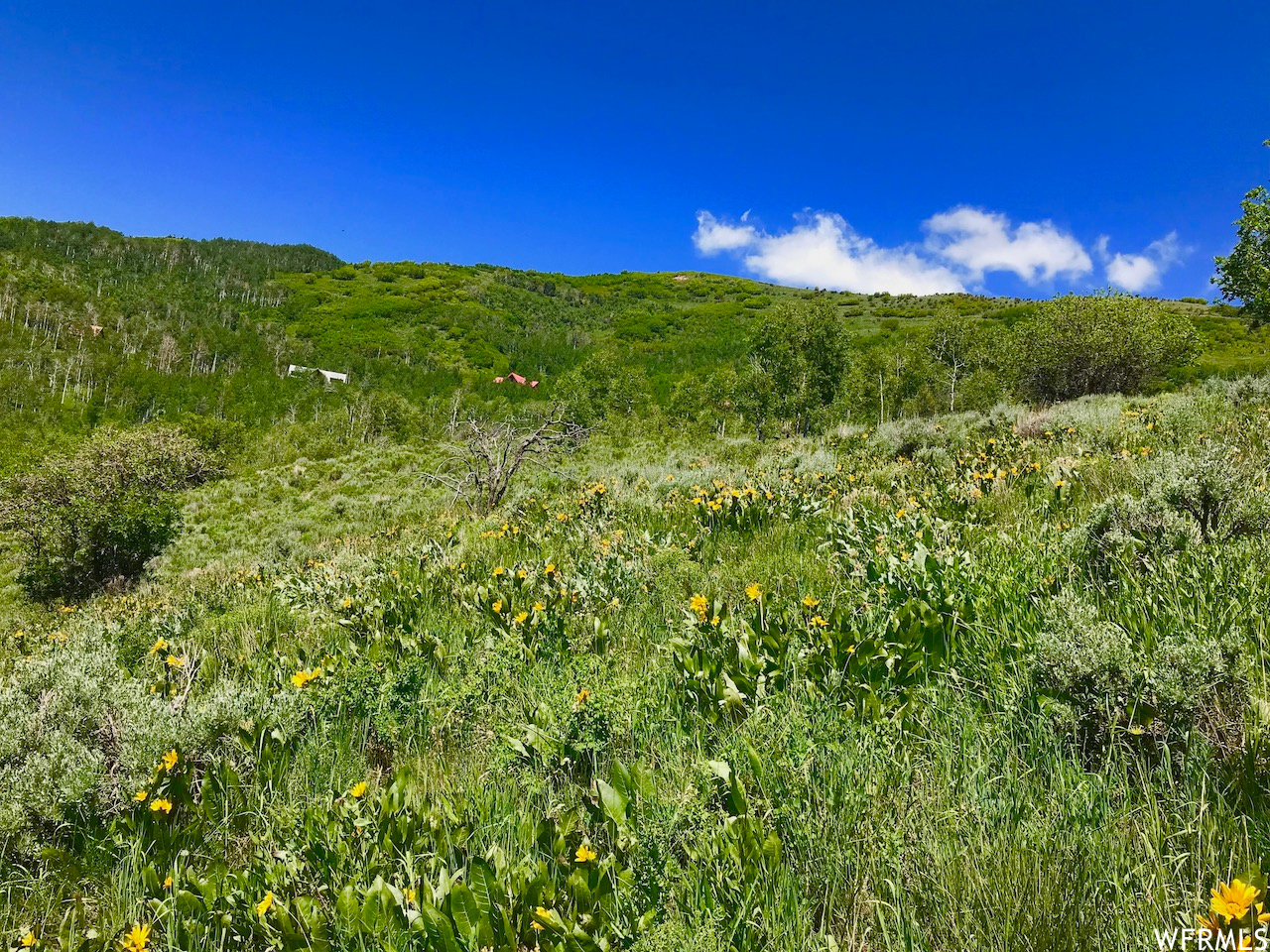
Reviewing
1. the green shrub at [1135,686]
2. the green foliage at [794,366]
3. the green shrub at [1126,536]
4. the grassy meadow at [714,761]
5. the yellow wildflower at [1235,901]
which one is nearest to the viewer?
the yellow wildflower at [1235,901]

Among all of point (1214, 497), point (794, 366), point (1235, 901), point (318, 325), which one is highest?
point (318, 325)

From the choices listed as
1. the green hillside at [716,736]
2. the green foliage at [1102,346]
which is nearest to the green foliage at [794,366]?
the green foliage at [1102,346]

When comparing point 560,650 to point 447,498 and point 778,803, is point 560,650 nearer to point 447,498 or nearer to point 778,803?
point 778,803

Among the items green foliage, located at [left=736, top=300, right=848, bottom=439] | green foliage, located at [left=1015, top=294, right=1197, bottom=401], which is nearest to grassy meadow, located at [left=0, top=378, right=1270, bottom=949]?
green foliage, located at [left=1015, top=294, right=1197, bottom=401]

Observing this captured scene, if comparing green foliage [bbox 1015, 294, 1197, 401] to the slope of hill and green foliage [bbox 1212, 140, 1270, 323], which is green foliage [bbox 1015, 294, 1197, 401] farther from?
the slope of hill

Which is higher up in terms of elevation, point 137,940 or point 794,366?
point 794,366

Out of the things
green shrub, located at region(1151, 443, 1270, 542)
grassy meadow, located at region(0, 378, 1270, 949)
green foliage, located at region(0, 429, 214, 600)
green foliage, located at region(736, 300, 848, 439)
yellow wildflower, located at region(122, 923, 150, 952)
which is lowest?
green foliage, located at region(0, 429, 214, 600)

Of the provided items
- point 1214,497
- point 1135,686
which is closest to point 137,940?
point 1135,686

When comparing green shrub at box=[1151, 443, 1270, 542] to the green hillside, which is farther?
green shrub at box=[1151, 443, 1270, 542]

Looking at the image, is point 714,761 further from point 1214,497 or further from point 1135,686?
point 1214,497

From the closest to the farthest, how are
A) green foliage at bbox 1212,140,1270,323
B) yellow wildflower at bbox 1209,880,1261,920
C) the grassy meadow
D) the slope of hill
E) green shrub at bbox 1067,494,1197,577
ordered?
yellow wildflower at bbox 1209,880,1261,920 < the grassy meadow < green shrub at bbox 1067,494,1197,577 < green foliage at bbox 1212,140,1270,323 < the slope of hill

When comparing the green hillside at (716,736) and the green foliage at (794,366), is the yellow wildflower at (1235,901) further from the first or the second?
the green foliage at (794,366)

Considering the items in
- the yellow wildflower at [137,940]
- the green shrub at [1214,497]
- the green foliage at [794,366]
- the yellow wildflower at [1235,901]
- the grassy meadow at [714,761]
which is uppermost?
the green foliage at [794,366]

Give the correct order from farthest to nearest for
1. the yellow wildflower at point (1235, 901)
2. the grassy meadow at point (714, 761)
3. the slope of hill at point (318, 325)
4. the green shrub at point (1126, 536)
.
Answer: the slope of hill at point (318, 325)
the green shrub at point (1126, 536)
the grassy meadow at point (714, 761)
the yellow wildflower at point (1235, 901)
